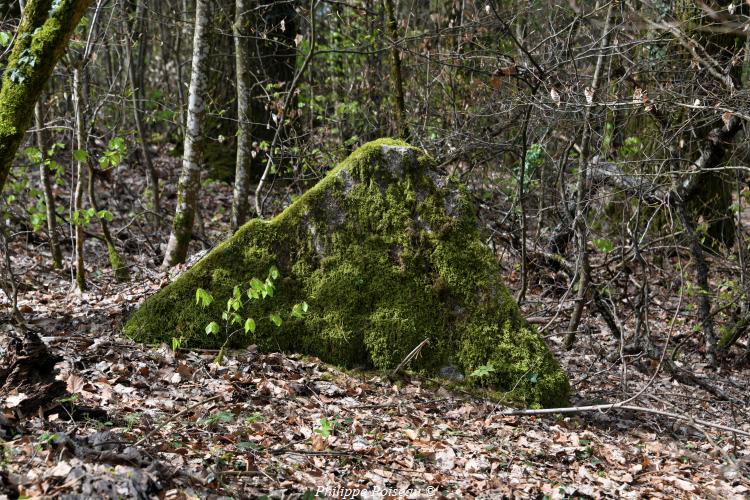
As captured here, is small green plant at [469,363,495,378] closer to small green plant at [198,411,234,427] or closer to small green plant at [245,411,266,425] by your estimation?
small green plant at [245,411,266,425]

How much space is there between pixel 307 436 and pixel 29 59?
272 centimetres

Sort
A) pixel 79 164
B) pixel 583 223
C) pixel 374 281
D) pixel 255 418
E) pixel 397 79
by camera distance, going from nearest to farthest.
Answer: pixel 255 418 → pixel 374 281 → pixel 79 164 → pixel 583 223 → pixel 397 79

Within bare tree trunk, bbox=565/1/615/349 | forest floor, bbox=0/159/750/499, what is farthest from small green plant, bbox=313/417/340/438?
bare tree trunk, bbox=565/1/615/349

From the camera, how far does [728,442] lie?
520cm

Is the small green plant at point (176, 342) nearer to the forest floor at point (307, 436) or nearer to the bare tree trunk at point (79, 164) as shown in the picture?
the forest floor at point (307, 436)

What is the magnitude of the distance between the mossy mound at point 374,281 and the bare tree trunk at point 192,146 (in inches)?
88.8

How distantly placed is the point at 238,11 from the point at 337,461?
640 centimetres

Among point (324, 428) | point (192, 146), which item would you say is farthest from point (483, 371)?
point (192, 146)

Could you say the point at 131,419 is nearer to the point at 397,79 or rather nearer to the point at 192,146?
the point at 192,146

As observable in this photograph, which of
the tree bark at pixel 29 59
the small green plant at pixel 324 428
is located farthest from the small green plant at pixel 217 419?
the tree bark at pixel 29 59

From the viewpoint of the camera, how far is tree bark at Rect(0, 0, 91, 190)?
366cm

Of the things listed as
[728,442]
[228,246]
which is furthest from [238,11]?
[728,442]

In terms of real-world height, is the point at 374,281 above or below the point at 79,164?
below

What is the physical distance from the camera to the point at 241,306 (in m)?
5.12
